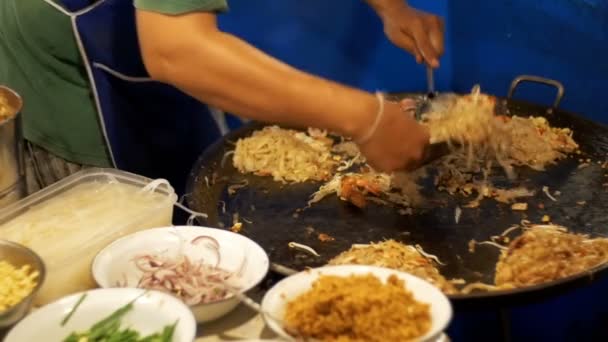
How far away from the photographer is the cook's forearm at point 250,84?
165 centimetres

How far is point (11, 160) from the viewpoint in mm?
1875

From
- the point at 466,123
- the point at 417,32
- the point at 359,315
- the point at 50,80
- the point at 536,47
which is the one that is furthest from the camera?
the point at 536,47

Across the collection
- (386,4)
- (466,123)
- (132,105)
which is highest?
(386,4)

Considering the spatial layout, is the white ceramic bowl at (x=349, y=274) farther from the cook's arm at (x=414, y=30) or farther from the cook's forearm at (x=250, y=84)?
the cook's arm at (x=414, y=30)

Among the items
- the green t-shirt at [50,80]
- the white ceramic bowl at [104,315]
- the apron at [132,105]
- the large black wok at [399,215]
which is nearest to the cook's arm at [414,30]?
the large black wok at [399,215]

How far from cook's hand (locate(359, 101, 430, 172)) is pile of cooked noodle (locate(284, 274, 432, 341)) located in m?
0.48

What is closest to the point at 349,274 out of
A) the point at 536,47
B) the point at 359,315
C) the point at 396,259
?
the point at 359,315

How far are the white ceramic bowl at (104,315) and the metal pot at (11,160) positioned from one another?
0.57 m

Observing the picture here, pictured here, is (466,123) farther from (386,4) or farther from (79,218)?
(79,218)

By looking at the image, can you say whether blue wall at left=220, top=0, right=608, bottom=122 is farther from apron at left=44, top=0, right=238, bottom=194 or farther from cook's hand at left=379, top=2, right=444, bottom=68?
apron at left=44, top=0, right=238, bottom=194

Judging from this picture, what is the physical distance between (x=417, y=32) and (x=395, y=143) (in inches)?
36.0

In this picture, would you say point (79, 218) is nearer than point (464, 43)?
Yes

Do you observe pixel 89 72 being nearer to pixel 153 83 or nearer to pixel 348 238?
pixel 153 83

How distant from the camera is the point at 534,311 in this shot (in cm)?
282
